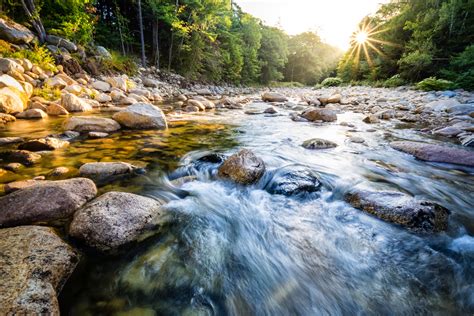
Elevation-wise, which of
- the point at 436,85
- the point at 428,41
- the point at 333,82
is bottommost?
the point at 436,85

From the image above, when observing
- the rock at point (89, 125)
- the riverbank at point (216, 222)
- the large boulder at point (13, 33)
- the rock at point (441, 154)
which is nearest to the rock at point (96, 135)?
the riverbank at point (216, 222)

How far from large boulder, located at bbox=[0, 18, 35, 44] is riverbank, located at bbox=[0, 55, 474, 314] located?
6427mm

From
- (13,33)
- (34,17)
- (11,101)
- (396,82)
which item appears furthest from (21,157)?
(396,82)

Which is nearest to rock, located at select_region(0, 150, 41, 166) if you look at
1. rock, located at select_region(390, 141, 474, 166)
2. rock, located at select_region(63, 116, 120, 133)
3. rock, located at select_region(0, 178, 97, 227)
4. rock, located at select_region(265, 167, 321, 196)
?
rock, located at select_region(0, 178, 97, 227)

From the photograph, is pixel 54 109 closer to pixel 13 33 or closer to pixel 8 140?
pixel 8 140

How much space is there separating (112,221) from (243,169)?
1.50 meters

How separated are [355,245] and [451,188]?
185 cm

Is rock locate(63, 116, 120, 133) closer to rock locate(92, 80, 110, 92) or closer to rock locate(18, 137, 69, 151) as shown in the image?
rock locate(18, 137, 69, 151)

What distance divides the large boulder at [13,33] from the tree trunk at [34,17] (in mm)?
720

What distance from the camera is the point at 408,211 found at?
2029mm

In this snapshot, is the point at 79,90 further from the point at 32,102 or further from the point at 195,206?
the point at 195,206

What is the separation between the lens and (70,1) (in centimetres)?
987

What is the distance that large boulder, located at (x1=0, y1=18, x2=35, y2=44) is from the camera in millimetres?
7809

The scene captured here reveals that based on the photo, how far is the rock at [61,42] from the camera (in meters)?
9.72
